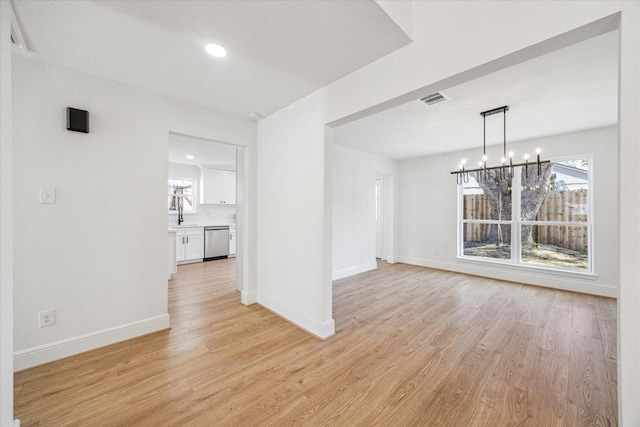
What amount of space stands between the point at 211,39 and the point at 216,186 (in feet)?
17.9

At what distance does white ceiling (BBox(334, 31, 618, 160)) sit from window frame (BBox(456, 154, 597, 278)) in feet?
2.46

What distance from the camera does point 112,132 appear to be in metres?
2.38

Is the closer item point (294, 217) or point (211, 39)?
point (211, 39)

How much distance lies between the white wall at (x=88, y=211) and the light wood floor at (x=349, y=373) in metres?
0.29

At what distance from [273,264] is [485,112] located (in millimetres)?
3406

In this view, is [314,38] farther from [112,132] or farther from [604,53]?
[604,53]

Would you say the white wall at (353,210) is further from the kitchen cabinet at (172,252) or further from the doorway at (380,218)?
the kitchen cabinet at (172,252)

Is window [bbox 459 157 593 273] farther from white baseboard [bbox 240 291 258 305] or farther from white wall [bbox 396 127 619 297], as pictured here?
white baseboard [bbox 240 291 258 305]

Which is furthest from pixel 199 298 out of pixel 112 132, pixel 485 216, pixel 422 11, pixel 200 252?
pixel 485 216

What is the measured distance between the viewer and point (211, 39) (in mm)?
1775

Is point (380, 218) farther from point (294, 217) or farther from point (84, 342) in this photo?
point (84, 342)

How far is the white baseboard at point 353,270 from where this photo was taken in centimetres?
471

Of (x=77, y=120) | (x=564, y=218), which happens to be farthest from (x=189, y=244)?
(x=564, y=218)

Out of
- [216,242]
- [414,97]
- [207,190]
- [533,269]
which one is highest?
[414,97]
